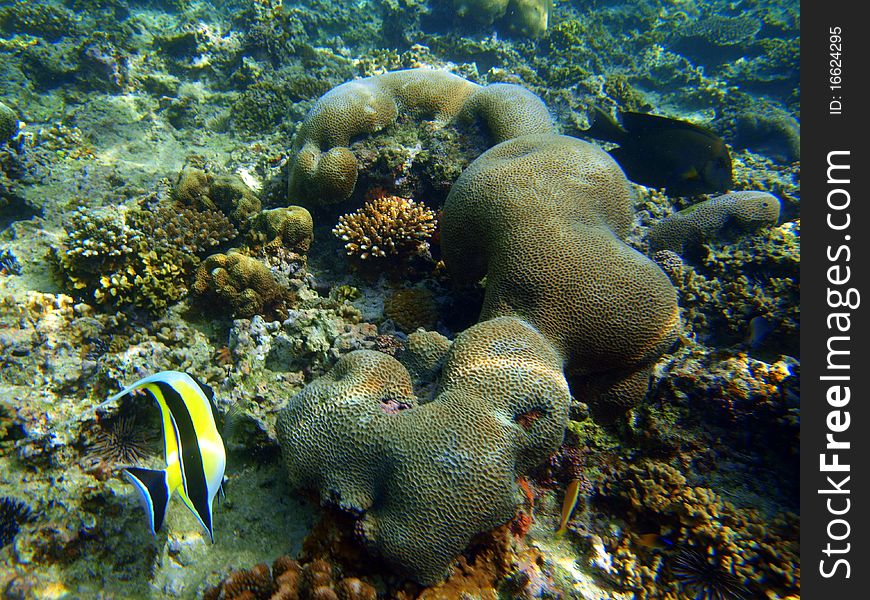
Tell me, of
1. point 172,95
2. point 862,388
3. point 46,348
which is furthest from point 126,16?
point 862,388

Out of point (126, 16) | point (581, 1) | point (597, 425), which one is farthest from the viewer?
point (581, 1)

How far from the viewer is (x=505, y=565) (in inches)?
97.1

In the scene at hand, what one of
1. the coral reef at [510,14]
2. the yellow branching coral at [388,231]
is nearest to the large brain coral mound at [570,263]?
the yellow branching coral at [388,231]

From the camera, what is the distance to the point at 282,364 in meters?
3.48

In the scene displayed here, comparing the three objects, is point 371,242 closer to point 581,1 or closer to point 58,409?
point 58,409

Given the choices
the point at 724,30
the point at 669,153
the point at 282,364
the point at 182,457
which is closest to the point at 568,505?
the point at 182,457

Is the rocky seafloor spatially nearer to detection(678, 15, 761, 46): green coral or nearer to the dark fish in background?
the dark fish in background

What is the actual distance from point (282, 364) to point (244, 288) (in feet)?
3.27

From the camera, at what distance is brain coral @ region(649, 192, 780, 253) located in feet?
13.4

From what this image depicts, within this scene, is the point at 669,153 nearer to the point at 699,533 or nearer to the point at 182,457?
the point at 699,533

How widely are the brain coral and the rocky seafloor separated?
112mm

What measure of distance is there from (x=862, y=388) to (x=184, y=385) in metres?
3.76

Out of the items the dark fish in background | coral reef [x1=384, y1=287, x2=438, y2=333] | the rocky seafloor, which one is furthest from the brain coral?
coral reef [x1=384, y1=287, x2=438, y2=333]

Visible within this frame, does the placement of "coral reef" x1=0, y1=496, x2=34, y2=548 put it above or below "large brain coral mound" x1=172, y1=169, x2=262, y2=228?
below
